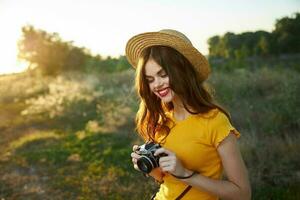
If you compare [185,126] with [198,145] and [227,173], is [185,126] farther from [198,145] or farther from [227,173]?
[227,173]

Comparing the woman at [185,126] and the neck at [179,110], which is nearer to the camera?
the woman at [185,126]

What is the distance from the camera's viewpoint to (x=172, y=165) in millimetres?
2006

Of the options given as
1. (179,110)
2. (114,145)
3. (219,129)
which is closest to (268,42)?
(114,145)

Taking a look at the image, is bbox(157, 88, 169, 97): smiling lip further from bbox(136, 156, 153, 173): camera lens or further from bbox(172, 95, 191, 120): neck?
bbox(136, 156, 153, 173): camera lens

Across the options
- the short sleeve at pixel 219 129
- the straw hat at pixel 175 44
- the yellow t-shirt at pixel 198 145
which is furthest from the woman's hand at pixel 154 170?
the straw hat at pixel 175 44

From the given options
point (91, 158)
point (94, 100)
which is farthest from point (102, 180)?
point (94, 100)

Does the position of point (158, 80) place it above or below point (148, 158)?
above

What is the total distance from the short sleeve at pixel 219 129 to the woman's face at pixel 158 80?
0.29m

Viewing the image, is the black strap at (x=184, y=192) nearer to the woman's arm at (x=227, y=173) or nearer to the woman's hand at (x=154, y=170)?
the woman's arm at (x=227, y=173)

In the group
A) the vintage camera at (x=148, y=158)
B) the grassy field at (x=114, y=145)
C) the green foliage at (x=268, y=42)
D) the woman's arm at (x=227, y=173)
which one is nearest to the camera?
the woman's arm at (x=227, y=173)

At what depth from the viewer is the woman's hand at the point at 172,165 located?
6.57 feet

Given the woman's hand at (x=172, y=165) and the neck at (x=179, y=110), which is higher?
the neck at (x=179, y=110)

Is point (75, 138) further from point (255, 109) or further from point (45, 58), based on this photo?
point (45, 58)

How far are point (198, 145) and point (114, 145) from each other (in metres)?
6.83
